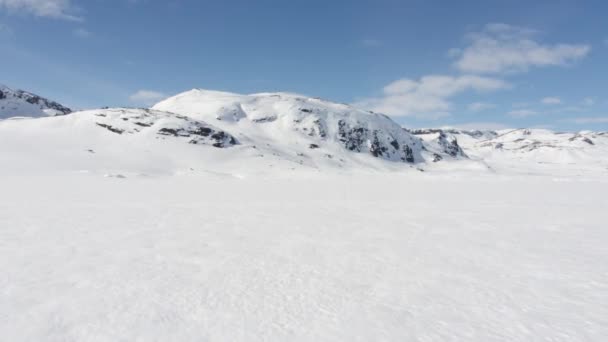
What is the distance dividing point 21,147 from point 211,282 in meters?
82.7

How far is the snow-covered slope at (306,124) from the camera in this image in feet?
523

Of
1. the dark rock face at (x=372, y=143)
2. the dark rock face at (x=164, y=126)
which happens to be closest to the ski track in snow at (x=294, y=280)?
the dark rock face at (x=164, y=126)

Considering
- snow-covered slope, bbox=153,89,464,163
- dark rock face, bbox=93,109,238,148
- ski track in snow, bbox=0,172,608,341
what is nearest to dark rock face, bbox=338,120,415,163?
snow-covered slope, bbox=153,89,464,163

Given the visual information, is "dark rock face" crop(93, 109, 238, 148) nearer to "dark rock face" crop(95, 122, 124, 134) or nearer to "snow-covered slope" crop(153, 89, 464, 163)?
"dark rock face" crop(95, 122, 124, 134)

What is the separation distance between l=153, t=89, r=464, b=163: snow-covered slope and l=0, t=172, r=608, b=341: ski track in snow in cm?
12946

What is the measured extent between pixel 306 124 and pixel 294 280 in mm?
166504

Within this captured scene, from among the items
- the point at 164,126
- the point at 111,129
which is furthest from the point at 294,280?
the point at 164,126

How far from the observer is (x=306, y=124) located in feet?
567

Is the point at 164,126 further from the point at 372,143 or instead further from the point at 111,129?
the point at 372,143

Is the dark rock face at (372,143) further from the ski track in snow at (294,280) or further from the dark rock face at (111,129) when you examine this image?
the ski track in snow at (294,280)

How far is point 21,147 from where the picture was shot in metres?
69.4

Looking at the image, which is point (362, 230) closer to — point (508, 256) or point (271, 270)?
point (508, 256)

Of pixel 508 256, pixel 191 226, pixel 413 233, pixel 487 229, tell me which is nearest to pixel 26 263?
pixel 191 226

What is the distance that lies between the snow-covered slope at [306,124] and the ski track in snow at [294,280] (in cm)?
12946
